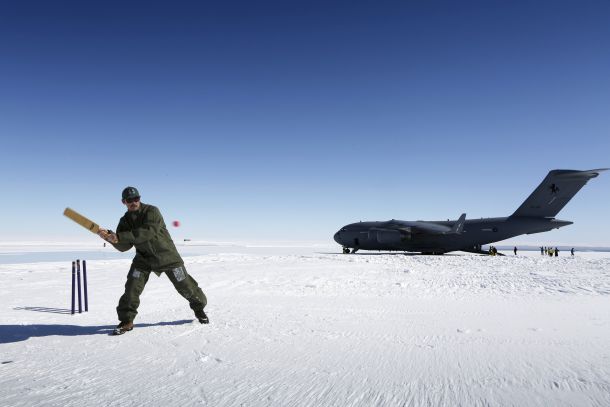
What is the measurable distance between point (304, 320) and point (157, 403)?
3118 mm

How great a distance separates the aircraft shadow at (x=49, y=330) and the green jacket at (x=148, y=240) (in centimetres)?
107

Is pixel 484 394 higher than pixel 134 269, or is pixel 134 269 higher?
pixel 134 269

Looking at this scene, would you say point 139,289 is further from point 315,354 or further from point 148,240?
point 315,354

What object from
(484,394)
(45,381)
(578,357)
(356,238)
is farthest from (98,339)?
(356,238)

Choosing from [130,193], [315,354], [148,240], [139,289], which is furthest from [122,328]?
[315,354]

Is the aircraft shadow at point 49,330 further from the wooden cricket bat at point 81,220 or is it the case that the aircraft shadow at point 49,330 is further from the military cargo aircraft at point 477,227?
the military cargo aircraft at point 477,227

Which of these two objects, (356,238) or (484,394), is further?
(356,238)

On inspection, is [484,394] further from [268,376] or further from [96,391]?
[96,391]

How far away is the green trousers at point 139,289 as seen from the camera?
4.77m

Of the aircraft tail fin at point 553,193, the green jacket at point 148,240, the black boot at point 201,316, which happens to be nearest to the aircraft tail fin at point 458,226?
the aircraft tail fin at point 553,193

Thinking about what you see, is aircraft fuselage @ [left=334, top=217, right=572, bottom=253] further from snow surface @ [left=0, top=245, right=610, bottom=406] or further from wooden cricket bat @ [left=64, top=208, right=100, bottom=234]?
wooden cricket bat @ [left=64, top=208, right=100, bottom=234]

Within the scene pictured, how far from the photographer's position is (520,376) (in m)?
3.07

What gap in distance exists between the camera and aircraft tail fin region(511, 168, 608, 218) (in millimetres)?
27766

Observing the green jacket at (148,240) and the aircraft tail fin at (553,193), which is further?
the aircraft tail fin at (553,193)
